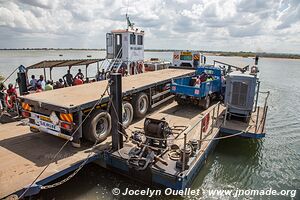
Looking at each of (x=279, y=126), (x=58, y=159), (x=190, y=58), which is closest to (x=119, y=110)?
(x=58, y=159)

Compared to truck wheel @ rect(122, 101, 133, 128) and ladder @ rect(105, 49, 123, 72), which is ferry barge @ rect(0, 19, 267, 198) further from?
ladder @ rect(105, 49, 123, 72)

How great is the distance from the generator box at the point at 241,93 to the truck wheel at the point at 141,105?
309 centimetres

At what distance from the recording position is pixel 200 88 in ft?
30.7

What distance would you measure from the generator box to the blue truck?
1.28 meters

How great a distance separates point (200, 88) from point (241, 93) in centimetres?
166

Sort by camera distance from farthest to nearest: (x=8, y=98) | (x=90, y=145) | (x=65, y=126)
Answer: (x=8, y=98) < (x=90, y=145) < (x=65, y=126)

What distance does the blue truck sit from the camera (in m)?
9.53

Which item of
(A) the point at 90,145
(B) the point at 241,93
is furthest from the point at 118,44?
(A) the point at 90,145

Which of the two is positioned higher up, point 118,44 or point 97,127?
point 118,44

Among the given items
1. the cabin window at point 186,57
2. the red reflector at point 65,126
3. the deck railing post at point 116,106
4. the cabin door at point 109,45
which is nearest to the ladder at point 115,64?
the cabin door at point 109,45

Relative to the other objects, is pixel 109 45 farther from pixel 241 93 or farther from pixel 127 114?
pixel 241 93

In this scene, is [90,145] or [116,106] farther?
[90,145]

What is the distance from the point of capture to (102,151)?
5852mm

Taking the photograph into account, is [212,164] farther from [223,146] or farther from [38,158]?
[38,158]
